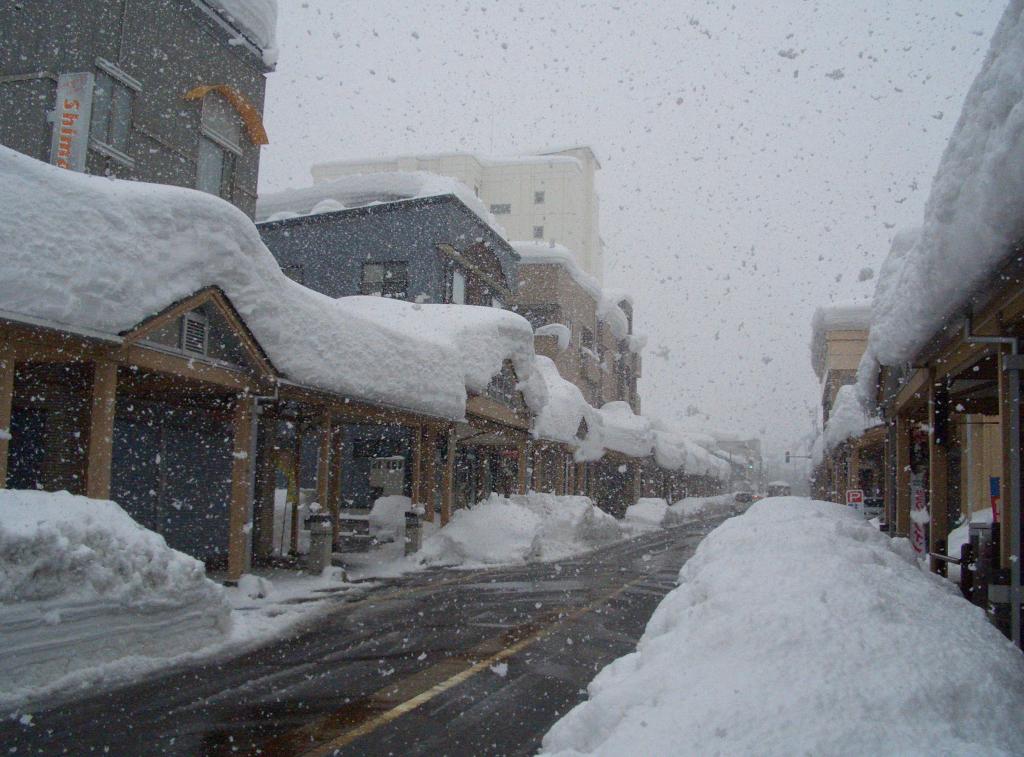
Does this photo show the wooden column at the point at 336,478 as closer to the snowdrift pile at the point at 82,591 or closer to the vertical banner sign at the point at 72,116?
the vertical banner sign at the point at 72,116

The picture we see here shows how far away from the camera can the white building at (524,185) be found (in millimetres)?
63969

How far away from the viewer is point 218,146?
17.5m

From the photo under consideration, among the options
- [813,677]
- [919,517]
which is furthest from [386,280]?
[813,677]

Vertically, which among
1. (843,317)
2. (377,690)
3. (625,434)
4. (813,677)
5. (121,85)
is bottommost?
(377,690)

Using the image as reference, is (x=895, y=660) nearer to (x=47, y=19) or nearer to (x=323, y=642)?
(x=323, y=642)

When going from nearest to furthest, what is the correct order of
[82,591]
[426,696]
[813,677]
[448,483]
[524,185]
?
[813,677]
[426,696]
[82,591]
[448,483]
[524,185]

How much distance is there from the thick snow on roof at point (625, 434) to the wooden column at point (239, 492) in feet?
82.7

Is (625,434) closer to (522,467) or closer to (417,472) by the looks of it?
(522,467)

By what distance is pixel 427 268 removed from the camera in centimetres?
2709

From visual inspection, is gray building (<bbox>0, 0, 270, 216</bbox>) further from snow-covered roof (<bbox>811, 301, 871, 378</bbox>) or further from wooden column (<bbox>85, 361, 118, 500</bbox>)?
snow-covered roof (<bbox>811, 301, 871, 378</bbox>)

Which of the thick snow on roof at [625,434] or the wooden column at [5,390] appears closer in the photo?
the wooden column at [5,390]

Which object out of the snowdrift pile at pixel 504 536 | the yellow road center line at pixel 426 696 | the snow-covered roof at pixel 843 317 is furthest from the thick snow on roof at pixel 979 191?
the snow-covered roof at pixel 843 317

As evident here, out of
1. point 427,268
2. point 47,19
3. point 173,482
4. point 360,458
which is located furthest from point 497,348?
point 47,19

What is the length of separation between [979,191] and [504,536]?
608 inches
